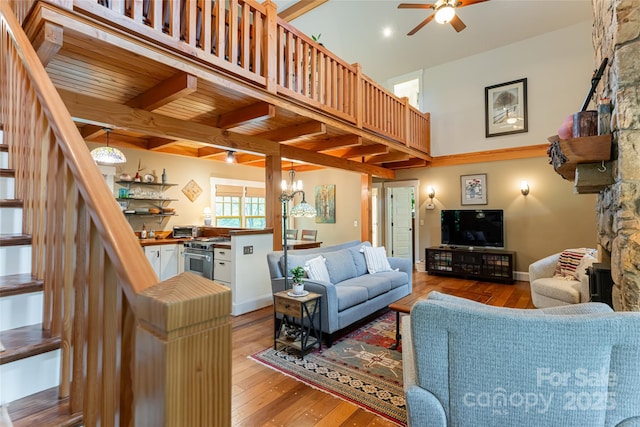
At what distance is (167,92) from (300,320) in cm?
240

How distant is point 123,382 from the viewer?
684mm

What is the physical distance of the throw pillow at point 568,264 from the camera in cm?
384

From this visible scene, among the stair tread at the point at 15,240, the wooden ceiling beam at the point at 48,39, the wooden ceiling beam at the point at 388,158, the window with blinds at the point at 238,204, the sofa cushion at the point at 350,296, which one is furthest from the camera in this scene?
the window with blinds at the point at 238,204

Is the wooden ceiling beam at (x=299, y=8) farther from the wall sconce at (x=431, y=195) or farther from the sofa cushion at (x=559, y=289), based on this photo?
the sofa cushion at (x=559, y=289)

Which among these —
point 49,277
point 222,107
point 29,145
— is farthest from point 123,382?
point 222,107

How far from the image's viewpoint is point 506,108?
20.1 feet

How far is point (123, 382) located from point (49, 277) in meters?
0.73

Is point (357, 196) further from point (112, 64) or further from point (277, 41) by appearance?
point (112, 64)

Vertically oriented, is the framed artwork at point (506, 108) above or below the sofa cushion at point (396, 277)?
above

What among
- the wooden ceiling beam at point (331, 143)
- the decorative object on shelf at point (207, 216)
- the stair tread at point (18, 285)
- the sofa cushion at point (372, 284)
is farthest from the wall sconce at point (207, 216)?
the stair tread at point (18, 285)

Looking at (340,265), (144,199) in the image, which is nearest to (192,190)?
(144,199)

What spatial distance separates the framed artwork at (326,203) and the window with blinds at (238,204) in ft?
5.12

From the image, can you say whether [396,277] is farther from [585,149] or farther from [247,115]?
[247,115]

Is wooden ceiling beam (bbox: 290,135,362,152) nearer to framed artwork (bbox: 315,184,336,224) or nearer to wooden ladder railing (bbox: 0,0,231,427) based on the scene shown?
framed artwork (bbox: 315,184,336,224)
